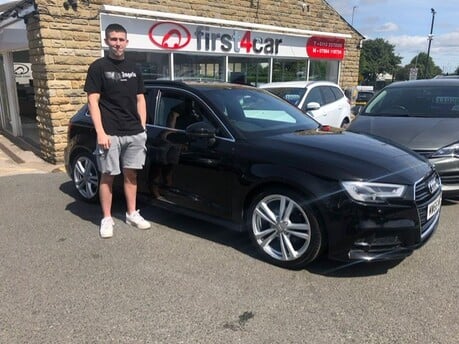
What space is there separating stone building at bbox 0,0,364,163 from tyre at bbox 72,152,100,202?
9.68 ft

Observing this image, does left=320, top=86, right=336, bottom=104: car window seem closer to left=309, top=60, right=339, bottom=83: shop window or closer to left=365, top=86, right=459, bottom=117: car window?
left=365, top=86, right=459, bottom=117: car window

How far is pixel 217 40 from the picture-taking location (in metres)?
10.5

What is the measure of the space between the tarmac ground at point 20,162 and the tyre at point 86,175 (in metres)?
2.51

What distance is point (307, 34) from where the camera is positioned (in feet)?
42.7

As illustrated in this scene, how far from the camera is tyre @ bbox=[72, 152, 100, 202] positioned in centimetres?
512

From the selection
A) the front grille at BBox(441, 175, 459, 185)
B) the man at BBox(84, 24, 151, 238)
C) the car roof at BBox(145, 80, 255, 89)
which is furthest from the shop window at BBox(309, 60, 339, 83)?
the man at BBox(84, 24, 151, 238)

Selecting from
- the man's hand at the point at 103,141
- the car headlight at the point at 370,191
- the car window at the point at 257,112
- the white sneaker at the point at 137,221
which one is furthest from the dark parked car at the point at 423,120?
the man's hand at the point at 103,141

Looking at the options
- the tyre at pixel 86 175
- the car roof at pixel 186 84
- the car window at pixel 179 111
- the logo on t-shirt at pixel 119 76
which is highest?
the logo on t-shirt at pixel 119 76

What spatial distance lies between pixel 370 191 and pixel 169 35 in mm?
7504

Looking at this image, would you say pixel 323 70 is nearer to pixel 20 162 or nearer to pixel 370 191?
pixel 20 162

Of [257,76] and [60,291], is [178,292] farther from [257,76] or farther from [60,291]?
[257,76]

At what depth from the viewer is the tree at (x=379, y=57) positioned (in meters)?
92.2

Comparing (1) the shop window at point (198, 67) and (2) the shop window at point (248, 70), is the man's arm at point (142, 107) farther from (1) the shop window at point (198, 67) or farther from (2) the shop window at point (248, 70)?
(2) the shop window at point (248, 70)

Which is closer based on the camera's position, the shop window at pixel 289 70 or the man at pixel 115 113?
the man at pixel 115 113
